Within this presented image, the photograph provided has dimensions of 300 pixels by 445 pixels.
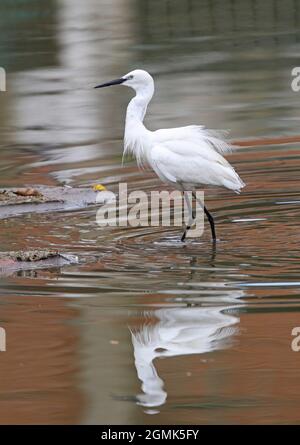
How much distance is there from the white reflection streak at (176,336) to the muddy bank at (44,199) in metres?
3.82

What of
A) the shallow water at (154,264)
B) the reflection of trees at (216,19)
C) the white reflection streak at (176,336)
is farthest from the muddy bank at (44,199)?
the reflection of trees at (216,19)

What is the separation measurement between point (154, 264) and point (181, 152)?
1596 mm

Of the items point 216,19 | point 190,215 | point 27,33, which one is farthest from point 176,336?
point 216,19

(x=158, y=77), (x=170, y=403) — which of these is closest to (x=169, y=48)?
(x=158, y=77)

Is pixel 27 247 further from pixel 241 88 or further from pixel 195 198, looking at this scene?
pixel 241 88

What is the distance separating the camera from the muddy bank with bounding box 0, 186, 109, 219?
39.5ft

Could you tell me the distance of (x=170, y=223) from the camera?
11.6m

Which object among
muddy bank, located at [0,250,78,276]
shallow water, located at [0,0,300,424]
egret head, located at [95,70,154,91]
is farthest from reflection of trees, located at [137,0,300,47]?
muddy bank, located at [0,250,78,276]

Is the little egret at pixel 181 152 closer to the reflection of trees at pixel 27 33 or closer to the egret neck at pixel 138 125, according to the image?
the egret neck at pixel 138 125

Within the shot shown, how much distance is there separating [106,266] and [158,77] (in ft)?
29.5

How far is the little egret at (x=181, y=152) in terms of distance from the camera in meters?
11.1

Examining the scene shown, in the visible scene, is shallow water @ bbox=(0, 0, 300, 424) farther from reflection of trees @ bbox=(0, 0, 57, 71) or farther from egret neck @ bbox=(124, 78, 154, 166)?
egret neck @ bbox=(124, 78, 154, 166)

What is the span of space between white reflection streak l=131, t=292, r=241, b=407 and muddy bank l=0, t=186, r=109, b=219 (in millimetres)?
3825

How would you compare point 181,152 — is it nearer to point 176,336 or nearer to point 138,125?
point 138,125
